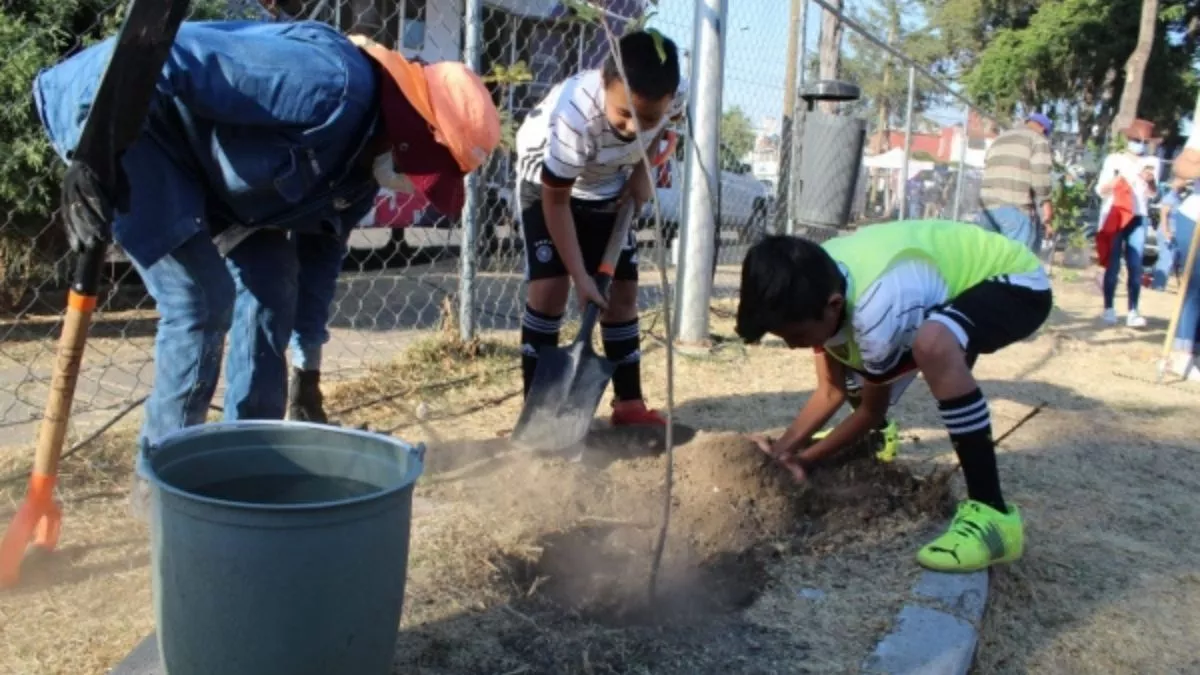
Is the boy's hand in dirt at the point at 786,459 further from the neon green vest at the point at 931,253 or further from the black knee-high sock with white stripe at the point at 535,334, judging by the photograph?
the black knee-high sock with white stripe at the point at 535,334

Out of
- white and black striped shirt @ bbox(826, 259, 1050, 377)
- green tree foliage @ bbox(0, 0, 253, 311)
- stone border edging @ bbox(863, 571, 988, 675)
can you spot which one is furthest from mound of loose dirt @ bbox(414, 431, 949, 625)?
green tree foliage @ bbox(0, 0, 253, 311)

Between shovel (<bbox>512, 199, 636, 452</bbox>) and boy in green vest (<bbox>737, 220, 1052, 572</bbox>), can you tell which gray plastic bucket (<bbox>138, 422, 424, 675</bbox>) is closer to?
boy in green vest (<bbox>737, 220, 1052, 572</bbox>)


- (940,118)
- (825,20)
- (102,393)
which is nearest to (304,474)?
(102,393)

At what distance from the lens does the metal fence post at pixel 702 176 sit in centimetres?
552

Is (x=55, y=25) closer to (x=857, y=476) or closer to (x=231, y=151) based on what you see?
(x=231, y=151)

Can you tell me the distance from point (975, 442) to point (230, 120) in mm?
2125

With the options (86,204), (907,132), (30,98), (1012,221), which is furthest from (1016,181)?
(86,204)

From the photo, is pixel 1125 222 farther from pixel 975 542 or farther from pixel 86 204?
pixel 86 204

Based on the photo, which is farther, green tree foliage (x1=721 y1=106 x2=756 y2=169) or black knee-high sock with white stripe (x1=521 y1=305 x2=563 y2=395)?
green tree foliage (x1=721 y1=106 x2=756 y2=169)

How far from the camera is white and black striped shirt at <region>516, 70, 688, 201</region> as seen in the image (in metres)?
3.30

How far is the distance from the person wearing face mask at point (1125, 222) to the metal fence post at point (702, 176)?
14.3 feet

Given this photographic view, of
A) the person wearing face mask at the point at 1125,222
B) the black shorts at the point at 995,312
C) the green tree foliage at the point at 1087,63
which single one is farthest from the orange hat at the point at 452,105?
the green tree foliage at the point at 1087,63

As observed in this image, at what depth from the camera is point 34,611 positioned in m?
2.23

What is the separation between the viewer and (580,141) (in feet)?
10.9
